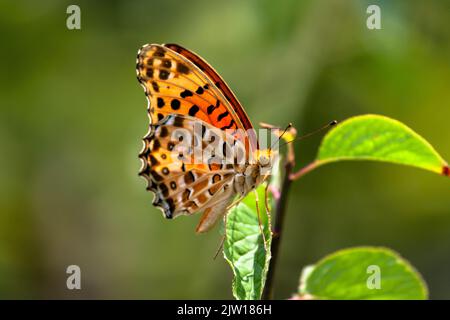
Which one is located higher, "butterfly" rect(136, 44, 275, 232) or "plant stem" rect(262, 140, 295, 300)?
"butterfly" rect(136, 44, 275, 232)

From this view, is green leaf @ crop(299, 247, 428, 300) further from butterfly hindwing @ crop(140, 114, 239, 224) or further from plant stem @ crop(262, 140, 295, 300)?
butterfly hindwing @ crop(140, 114, 239, 224)

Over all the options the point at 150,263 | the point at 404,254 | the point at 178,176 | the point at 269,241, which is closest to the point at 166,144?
the point at 178,176

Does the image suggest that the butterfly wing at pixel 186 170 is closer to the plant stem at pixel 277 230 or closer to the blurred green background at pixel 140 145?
the plant stem at pixel 277 230

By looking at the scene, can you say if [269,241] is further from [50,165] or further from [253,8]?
[50,165]

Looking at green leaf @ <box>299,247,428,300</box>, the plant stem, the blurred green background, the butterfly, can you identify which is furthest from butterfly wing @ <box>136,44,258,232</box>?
the blurred green background

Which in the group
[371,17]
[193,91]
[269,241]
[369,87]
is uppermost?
[371,17]

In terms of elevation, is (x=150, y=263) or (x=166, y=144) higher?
(x=166, y=144)

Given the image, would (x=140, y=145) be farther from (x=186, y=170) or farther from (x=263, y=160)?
(x=263, y=160)
